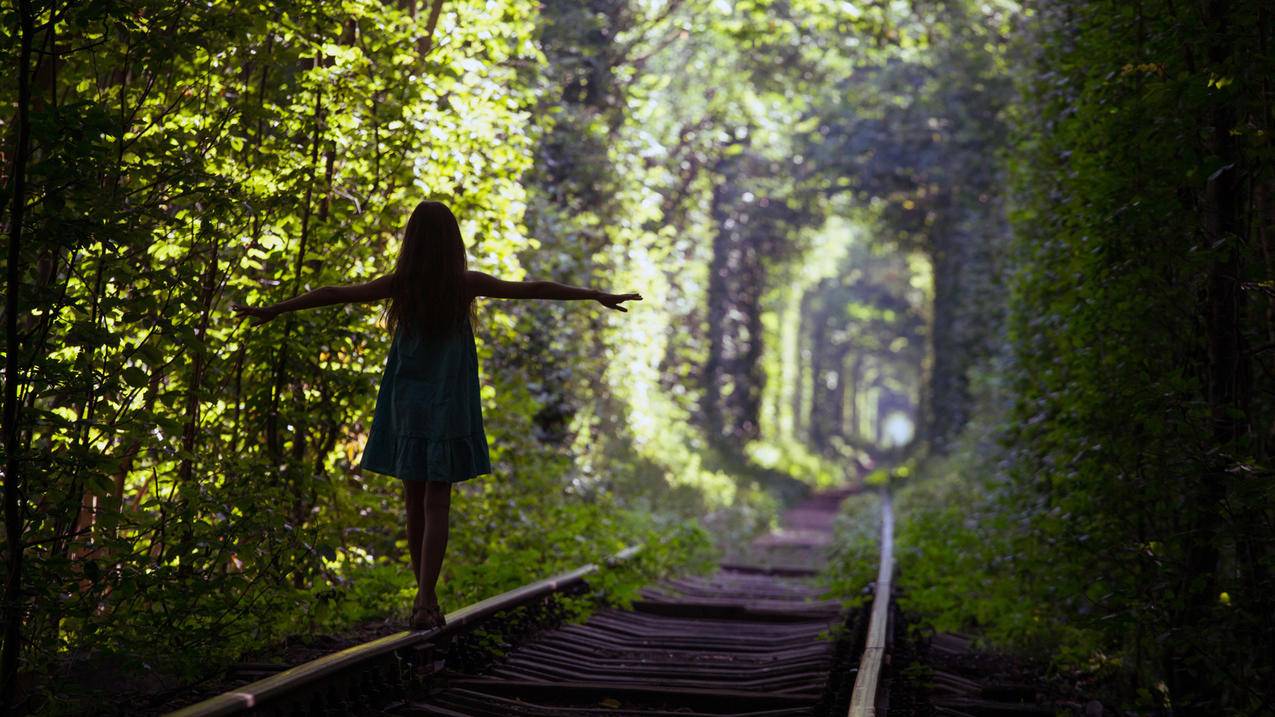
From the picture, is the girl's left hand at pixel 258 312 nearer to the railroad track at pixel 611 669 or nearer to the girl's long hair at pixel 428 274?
the girl's long hair at pixel 428 274

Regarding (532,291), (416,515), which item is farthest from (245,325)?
(532,291)

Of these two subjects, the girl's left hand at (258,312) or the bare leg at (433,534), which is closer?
the girl's left hand at (258,312)

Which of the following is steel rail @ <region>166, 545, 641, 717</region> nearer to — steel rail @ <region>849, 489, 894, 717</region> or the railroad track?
the railroad track

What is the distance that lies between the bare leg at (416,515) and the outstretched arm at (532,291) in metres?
1.00

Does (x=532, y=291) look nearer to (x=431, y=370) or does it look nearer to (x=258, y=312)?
(x=431, y=370)

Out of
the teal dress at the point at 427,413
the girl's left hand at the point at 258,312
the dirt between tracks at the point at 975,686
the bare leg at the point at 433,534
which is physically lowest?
the dirt between tracks at the point at 975,686

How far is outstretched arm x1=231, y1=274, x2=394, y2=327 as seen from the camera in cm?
564

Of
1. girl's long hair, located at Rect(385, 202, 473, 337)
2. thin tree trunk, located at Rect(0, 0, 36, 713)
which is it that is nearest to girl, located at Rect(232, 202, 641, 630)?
girl's long hair, located at Rect(385, 202, 473, 337)

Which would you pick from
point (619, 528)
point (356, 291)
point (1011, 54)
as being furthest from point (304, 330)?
point (1011, 54)

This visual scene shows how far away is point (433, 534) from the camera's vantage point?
19.9ft

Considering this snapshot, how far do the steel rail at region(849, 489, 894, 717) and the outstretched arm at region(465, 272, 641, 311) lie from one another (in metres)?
1.99

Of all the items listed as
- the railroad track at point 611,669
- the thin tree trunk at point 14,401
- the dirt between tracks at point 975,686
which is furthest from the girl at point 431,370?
the dirt between tracks at point 975,686

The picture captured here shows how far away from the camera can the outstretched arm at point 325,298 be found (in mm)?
5645

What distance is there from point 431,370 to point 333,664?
5.21 feet
